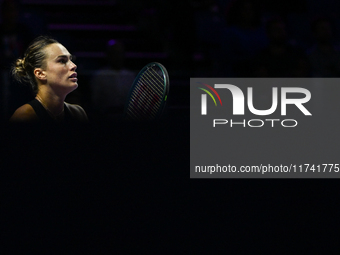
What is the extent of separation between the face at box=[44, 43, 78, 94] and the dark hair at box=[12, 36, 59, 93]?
2 centimetres

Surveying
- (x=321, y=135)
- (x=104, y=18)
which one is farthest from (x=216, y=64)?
(x=321, y=135)

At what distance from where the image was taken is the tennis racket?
1427mm

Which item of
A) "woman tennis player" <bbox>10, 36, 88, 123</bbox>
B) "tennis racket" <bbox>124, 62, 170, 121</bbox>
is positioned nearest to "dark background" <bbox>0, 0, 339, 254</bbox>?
"tennis racket" <bbox>124, 62, 170, 121</bbox>

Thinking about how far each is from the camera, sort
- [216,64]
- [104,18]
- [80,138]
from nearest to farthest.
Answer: [80,138] → [216,64] → [104,18]

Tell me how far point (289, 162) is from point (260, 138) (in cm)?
10

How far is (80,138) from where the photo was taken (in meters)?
1.12

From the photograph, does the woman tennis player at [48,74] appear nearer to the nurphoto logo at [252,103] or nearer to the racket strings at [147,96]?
the racket strings at [147,96]

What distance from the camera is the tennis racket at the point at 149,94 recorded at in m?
1.43

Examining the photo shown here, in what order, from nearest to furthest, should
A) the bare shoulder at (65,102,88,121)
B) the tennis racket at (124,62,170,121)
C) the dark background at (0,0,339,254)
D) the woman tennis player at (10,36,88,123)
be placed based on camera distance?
the dark background at (0,0,339,254)
the tennis racket at (124,62,170,121)
the woman tennis player at (10,36,88,123)
the bare shoulder at (65,102,88,121)

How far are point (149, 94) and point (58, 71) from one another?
34cm

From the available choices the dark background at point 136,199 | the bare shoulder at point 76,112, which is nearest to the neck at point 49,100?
the bare shoulder at point 76,112

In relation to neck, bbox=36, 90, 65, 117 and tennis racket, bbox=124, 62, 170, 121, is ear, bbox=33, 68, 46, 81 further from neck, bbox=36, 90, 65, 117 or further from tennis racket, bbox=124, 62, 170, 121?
tennis racket, bbox=124, 62, 170, 121

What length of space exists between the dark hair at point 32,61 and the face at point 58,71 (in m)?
0.02

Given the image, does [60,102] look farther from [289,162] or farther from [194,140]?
[289,162]
